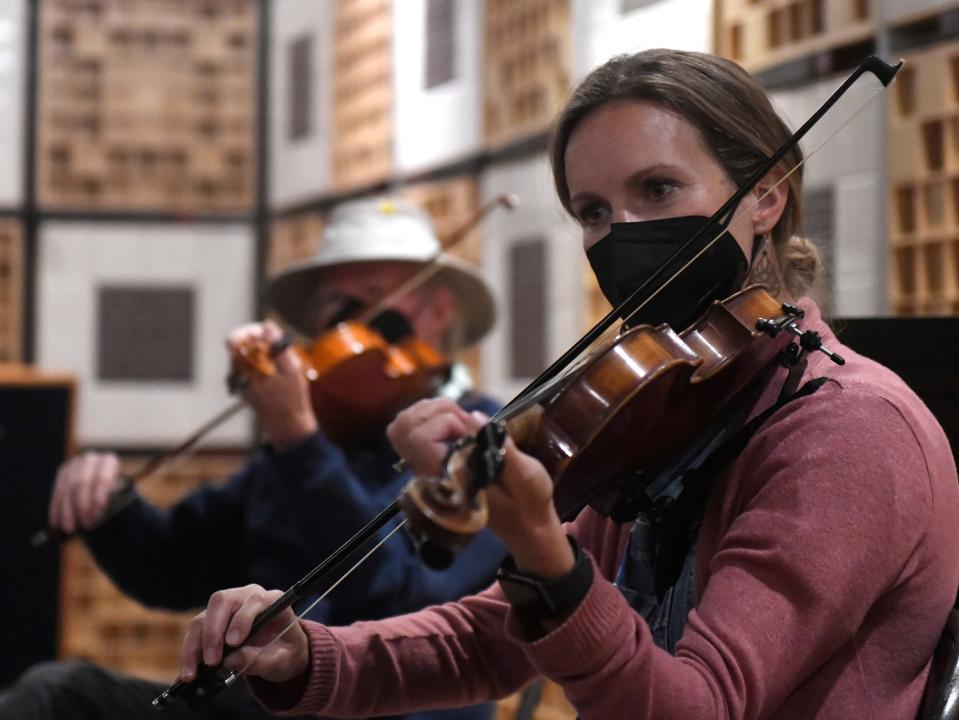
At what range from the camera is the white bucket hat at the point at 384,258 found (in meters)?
2.47

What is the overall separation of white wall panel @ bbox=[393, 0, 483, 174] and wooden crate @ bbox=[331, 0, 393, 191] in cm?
6

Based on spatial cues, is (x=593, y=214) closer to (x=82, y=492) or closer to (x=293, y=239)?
(x=82, y=492)

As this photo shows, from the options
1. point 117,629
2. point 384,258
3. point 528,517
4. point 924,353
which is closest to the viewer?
point 528,517

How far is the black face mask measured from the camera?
3.95 ft

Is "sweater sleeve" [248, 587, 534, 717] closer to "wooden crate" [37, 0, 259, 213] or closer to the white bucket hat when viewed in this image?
the white bucket hat

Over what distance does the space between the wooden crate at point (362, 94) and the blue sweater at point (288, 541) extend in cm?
144

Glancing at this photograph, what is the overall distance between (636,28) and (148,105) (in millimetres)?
2047

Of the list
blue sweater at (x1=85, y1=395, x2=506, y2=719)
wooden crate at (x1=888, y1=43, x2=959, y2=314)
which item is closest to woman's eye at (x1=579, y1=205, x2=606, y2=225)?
blue sweater at (x1=85, y1=395, x2=506, y2=719)

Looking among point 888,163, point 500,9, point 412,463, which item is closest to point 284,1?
point 500,9

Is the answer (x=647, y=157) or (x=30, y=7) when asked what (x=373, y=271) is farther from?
(x=30, y=7)

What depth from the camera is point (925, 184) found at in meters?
1.97

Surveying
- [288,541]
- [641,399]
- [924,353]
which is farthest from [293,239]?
[641,399]

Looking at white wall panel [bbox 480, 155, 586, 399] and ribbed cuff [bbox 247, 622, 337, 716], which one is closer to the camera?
ribbed cuff [bbox 247, 622, 337, 716]

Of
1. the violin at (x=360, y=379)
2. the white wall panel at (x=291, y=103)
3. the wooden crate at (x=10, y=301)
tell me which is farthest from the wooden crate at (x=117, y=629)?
the violin at (x=360, y=379)
